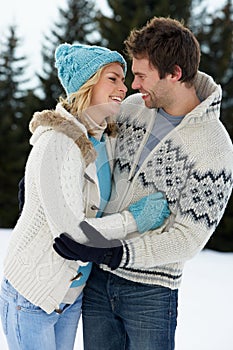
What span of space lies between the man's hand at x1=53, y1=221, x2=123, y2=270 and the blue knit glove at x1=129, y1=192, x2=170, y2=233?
3.6 inches

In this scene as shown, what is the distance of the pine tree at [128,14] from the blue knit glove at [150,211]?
756 centimetres

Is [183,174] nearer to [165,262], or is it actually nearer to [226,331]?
[165,262]

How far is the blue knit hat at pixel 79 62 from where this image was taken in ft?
5.29

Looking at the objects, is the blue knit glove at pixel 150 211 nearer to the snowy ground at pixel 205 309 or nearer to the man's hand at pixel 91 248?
the man's hand at pixel 91 248

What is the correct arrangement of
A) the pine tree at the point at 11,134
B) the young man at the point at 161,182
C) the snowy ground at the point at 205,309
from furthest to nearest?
the pine tree at the point at 11,134 < the snowy ground at the point at 205,309 < the young man at the point at 161,182

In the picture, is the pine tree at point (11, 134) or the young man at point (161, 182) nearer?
the young man at point (161, 182)

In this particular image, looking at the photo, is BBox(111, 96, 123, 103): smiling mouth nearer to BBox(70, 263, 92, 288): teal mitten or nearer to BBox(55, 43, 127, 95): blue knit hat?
BBox(55, 43, 127, 95): blue knit hat

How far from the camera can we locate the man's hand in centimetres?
148

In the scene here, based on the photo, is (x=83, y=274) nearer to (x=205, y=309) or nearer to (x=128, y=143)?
(x=128, y=143)

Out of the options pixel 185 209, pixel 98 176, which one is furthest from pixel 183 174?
pixel 98 176

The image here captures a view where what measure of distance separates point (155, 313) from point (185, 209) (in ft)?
1.19

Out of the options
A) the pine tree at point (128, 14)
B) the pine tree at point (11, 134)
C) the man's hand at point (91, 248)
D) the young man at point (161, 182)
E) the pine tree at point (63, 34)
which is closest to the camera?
the man's hand at point (91, 248)

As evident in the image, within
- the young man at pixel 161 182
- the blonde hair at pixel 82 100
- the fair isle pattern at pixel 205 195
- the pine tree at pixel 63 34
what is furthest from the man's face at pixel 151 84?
the pine tree at pixel 63 34

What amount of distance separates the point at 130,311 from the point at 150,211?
34 centimetres
